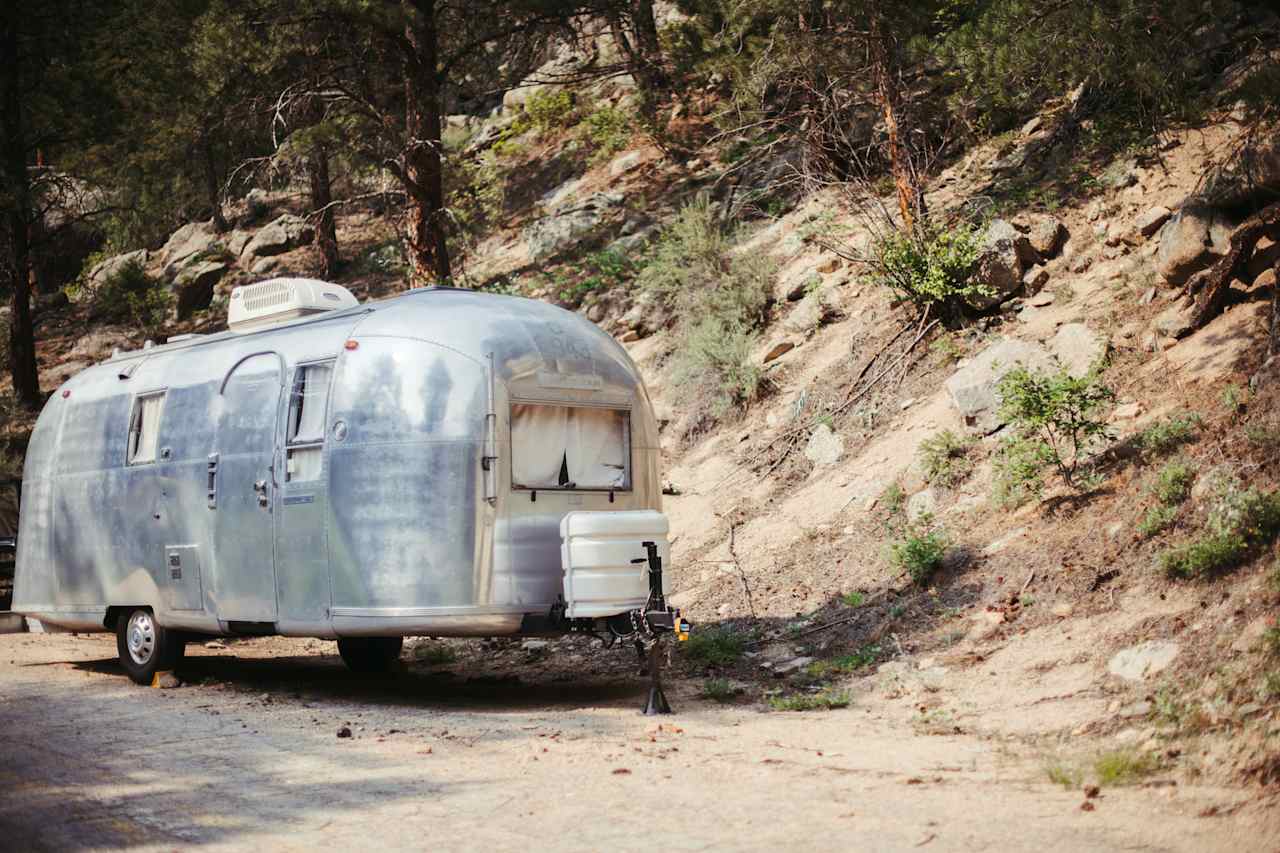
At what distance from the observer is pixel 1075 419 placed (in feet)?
34.0

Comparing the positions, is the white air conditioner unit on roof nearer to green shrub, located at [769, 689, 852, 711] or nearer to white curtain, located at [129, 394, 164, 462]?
white curtain, located at [129, 394, 164, 462]

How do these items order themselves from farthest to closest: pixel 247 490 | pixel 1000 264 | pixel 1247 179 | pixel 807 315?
1. pixel 807 315
2. pixel 1000 264
3. pixel 1247 179
4. pixel 247 490

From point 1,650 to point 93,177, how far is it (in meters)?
12.1

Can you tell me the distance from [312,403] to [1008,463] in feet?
20.1

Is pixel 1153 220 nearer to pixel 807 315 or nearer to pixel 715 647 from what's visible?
pixel 807 315

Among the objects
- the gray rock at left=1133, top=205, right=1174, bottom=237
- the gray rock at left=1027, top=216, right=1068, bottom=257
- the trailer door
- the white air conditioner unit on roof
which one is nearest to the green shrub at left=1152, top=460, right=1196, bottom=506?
the gray rock at left=1133, top=205, right=1174, bottom=237

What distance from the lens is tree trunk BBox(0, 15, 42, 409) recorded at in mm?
21781

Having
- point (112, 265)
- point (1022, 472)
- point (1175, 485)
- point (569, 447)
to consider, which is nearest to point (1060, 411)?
point (1022, 472)

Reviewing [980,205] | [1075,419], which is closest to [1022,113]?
[980,205]

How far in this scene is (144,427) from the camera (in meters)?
10.7

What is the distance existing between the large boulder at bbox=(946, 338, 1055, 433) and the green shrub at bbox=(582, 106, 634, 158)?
12.9 metres

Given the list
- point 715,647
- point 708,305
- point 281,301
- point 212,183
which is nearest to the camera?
point 281,301

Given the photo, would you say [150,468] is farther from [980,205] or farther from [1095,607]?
[980,205]

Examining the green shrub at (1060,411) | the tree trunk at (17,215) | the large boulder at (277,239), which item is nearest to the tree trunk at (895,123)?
the green shrub at (1060,411)
